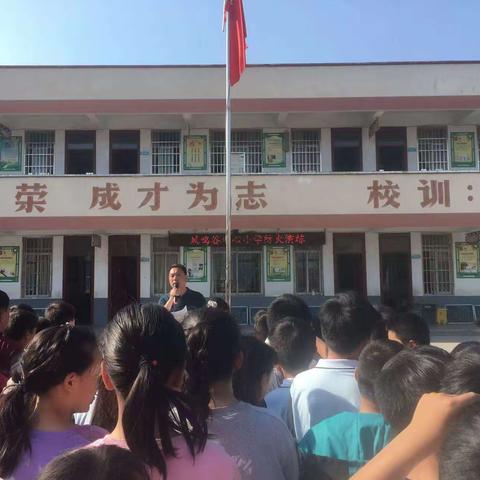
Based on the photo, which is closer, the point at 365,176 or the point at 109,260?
the point at 365,176

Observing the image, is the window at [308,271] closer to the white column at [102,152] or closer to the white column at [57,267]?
the white column at [102,152]

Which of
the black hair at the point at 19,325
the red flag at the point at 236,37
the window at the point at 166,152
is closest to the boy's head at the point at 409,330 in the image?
the black hair at the point at 19,325

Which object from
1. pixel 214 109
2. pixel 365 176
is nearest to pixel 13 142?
pixel 214 109

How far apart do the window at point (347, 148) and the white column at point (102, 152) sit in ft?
19.5

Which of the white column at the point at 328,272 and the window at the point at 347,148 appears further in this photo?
the window at the point at 347,148

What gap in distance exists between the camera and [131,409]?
128 cm

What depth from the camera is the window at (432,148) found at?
12948 millimetres

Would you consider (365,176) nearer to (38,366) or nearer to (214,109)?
(214,109)

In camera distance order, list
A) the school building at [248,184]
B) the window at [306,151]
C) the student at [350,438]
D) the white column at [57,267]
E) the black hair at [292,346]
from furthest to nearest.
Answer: the window at [306,151] → the white column at [57,267] → the school building at [248,184] → the black hair at [292,346] → the student at [350,438]

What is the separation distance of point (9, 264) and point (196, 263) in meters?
4.77

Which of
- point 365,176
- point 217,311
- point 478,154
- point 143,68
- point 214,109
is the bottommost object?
point 217,311

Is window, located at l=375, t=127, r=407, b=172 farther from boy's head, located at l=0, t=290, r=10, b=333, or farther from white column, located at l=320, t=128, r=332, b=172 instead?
boy's head, located at l=0, t=290, r=10, b=333

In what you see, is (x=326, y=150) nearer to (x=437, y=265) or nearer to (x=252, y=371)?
(x=437, y=265)

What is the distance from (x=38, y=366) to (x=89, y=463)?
93cm
